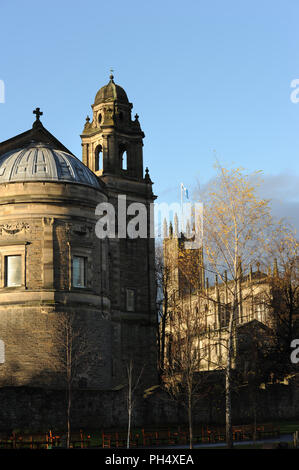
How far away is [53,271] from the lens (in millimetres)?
48844

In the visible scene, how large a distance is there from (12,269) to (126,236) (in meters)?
12.0

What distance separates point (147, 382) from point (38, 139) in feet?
66.3

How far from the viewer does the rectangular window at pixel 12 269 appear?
161 ft

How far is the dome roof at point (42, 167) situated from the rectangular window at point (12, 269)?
5.21 m

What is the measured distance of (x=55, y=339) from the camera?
47.8m

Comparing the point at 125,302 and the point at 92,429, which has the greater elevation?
the point at 125,302

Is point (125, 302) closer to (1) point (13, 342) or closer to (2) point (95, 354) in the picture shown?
(2) point (95, 354)

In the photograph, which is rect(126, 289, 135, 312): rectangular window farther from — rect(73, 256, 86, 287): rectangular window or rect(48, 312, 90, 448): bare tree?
rect(48, 312, 90, 448): bare tree

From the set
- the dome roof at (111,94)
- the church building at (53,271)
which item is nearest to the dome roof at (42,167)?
the church building at (53,271)

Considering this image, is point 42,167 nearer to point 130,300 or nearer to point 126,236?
point 126,236

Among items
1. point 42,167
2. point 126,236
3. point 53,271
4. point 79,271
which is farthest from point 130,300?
point 42,167

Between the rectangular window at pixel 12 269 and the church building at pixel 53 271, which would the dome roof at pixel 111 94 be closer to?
the church building at pixel 53 271

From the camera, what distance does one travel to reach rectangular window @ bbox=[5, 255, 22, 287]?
49.1 metres
